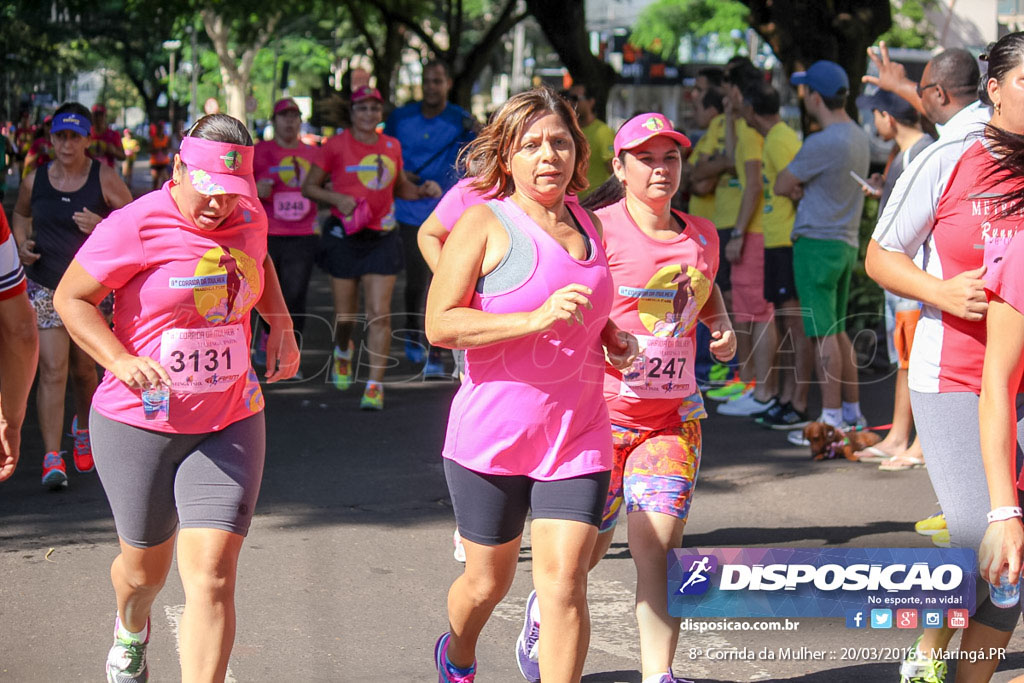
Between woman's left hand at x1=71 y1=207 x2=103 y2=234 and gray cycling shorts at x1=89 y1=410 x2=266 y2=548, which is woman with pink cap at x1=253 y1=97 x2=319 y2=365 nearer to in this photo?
woman's left hand at x1=71 y1=207 x2=103 y2=234

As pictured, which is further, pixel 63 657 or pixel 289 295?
pixel 289 295

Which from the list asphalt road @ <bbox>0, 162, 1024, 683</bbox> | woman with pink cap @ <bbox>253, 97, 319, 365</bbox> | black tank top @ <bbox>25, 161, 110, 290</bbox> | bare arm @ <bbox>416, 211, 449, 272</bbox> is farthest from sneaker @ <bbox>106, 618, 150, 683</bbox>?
woman with pink cap @ <bbox>253, 97, 319, 365</bbox>

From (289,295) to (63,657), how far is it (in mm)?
6104

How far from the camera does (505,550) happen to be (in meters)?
3.89

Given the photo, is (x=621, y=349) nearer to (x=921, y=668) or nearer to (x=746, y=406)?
(x=921, y=668)

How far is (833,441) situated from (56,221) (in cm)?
476

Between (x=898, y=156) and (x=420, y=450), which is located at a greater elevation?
(x=898, y=156)

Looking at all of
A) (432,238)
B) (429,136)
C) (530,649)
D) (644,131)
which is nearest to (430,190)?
(429,136)

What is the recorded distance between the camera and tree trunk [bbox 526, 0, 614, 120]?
1798cm

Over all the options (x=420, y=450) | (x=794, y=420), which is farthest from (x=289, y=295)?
(x=794, y=420)

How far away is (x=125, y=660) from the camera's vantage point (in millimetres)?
4164

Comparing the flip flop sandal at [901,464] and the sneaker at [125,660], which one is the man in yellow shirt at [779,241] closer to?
the flip flop sandal at [901,464]

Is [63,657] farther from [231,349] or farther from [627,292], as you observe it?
[627,292]

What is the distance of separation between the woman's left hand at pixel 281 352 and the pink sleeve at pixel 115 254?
674 millimetres
